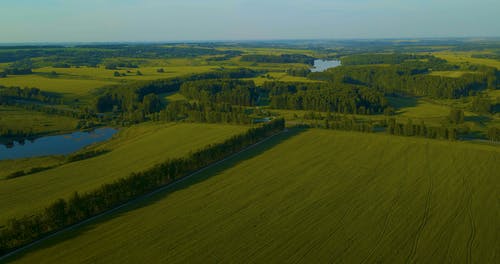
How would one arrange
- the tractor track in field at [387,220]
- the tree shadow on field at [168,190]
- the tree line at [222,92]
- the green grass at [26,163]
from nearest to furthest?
the tractor track in field at [387,220] → the tree shadow on field at [168,190] → the green grass at [26,163] → the tree line at [222,92]

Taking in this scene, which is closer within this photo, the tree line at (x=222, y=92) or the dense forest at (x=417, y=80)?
the tree line at (x=222, y=92)

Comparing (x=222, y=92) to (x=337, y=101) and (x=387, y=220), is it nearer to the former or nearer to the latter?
(x=337, y=101)

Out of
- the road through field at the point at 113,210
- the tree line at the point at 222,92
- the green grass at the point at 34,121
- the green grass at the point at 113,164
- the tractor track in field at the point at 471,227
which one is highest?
the tree line at the point at 222,92

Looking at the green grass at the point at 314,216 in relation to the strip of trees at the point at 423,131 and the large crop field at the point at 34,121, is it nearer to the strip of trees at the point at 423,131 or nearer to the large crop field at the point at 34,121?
the strip of trees at the point at 423,131

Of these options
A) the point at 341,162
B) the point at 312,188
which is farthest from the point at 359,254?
the point at 341,162

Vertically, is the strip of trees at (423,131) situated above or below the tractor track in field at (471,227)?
above

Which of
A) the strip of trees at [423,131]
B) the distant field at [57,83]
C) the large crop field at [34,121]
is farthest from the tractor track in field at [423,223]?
the distant field at [57,83]

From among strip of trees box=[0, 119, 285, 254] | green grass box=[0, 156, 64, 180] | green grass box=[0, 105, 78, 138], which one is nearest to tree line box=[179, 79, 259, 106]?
green grass box=[0, 105, 78, 138]
